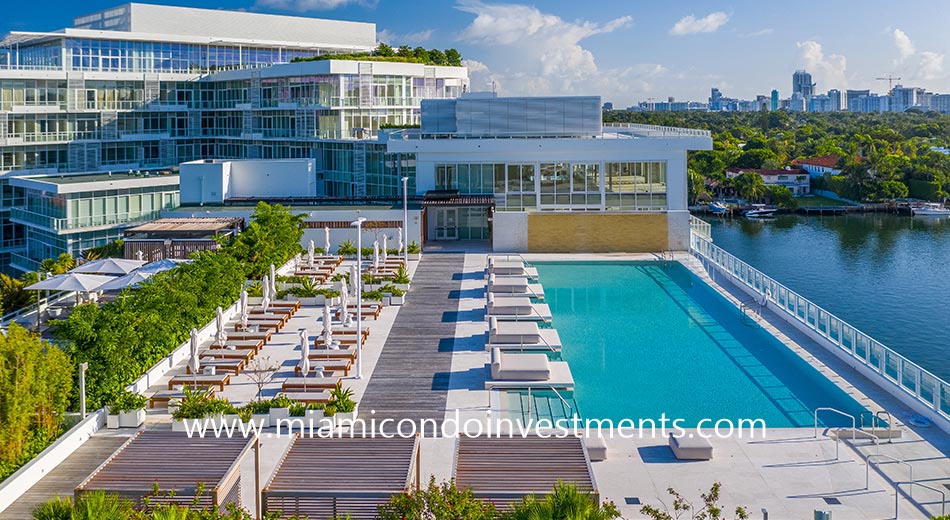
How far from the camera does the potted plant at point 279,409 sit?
57.7 ft

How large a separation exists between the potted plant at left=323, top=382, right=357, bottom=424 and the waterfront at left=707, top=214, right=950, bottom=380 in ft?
61.2

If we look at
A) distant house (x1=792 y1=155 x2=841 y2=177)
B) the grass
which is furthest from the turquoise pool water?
distant house (x1=792 y1=155 x2=841 y2=177)

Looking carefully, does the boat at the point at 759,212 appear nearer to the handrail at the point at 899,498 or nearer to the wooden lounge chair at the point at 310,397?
the wooden lounge chair at the point at 310,397

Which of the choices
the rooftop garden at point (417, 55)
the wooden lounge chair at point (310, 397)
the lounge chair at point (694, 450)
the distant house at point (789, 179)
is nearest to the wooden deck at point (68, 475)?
the wooden lounge chair at point (310, 397)

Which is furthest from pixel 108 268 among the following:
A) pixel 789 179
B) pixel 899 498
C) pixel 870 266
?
pixel 789 179

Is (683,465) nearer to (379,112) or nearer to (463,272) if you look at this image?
(463,272)

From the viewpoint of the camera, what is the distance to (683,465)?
50.4 feet

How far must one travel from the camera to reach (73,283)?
2422 cm

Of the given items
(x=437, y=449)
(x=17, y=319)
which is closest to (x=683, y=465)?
(x=437, y=449)

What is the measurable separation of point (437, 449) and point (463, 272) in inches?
727

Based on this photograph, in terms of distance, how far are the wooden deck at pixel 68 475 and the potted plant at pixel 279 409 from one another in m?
2.49

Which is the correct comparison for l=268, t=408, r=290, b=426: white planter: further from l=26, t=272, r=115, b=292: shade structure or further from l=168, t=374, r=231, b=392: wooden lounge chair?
l=26, t=272, r=115, b=292: shade structure

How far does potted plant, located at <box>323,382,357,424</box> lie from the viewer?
692 inches

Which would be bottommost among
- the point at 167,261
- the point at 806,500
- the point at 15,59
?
the point at 806,500
